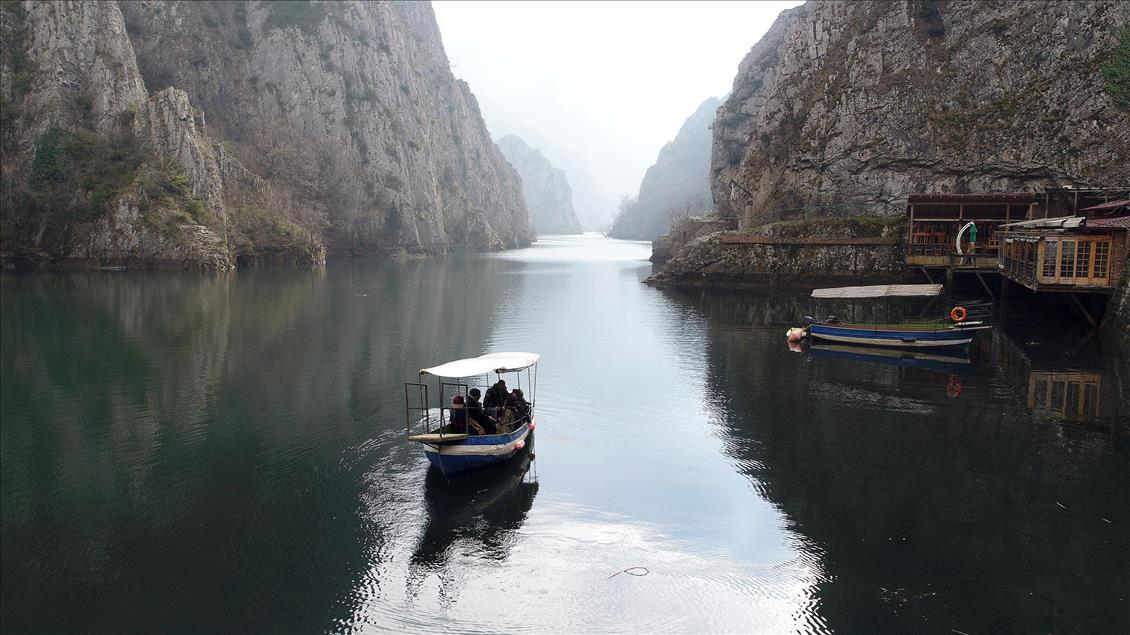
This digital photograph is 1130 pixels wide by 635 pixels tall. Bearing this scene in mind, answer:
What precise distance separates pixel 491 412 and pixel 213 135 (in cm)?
13475

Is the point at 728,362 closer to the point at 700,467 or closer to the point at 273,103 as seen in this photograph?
→ the point at 700,467

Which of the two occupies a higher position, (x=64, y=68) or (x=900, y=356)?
(x=64, y=68)

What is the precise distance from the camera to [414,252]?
536 ft

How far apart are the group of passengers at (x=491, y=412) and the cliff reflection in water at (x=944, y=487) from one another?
8.07 metres

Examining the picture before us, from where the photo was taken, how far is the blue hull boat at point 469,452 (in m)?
22.9

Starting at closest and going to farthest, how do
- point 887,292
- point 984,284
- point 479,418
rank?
1. point 479,418
2. point 887,292
3. point 984,284

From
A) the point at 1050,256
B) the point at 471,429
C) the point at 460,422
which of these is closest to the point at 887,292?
the point at 1050,256

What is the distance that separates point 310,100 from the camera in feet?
513

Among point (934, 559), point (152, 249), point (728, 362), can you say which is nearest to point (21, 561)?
point (934, 559)

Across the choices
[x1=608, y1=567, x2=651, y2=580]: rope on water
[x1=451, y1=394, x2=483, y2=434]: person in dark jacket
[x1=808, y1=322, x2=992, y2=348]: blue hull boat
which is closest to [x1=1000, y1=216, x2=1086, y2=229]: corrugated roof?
[x1=808, y1=322, x2=992, y2=348]: blue hull boat

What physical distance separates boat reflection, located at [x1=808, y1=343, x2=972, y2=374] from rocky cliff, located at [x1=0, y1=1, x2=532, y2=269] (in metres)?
86.5

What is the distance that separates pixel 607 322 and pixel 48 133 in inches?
3561

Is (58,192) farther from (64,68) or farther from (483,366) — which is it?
(483,366)

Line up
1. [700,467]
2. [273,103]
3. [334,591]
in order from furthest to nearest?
[273,103], [700,467], [334,591]
